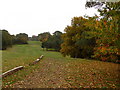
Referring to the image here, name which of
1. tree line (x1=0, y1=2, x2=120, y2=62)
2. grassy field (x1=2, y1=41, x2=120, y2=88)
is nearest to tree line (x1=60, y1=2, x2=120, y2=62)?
tree line (x1=0, y1=2, x2=120, y2=62)

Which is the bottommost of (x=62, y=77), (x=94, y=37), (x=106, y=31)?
(x=62, y=77)

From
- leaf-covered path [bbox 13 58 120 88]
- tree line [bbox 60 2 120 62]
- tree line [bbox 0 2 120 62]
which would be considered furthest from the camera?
leaf-covered path [bbox 13 58 120 88]

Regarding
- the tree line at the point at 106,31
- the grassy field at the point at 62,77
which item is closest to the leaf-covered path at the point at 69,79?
the grassy field at the point at 62,77

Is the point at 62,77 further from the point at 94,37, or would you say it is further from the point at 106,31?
the point at 94,37

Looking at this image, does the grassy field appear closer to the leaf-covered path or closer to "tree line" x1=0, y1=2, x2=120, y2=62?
the leaf-covered path

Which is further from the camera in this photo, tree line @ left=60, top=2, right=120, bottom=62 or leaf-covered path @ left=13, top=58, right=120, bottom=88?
leaf-covered path @ left=13, top=58, right=120, bottom=88

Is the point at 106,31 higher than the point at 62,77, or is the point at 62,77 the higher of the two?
the point at 106,31

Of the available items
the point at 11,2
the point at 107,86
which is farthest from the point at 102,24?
the point at 11,2

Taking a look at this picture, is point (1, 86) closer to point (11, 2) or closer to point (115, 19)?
point (115, 19)

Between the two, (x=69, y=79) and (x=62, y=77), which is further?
(x=62, y=77)

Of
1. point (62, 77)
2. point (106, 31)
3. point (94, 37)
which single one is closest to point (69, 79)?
point (62, 77)

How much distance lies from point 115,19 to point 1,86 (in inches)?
234

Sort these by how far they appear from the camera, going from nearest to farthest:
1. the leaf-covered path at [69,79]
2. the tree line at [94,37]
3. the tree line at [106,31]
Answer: the tree line at [106,31]
the tree line at [94,37]
the leaf-covered path at [69,79]

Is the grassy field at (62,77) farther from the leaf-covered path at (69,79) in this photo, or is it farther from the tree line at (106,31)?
the tree line at (106,31)
